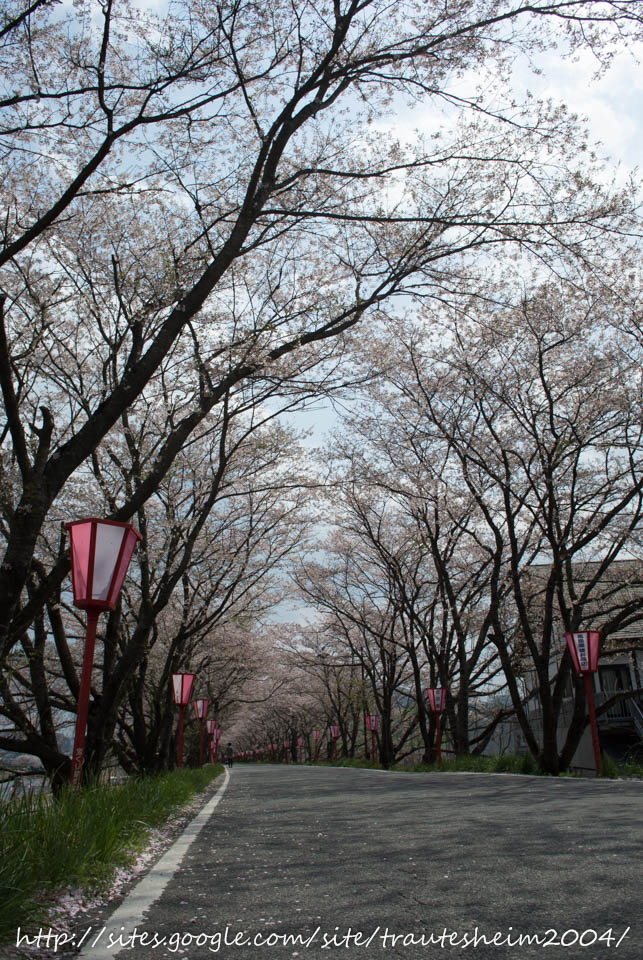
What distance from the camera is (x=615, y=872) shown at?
10.3ft

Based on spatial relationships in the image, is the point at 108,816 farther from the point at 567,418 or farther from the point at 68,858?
the point at 567,418

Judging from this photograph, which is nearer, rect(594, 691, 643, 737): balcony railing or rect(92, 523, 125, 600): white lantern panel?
rect(92, 523, 125, 600): white lantern panel

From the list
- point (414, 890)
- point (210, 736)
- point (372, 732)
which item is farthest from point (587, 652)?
point (210, 736)

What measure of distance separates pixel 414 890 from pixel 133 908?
4.00 ft

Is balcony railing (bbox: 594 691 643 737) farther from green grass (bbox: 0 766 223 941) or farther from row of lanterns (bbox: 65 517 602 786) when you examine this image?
green grass (bbox: 0 766 223 941)

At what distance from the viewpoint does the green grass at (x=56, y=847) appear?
2611 mm

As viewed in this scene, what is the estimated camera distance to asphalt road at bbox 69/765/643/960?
91.8 inches

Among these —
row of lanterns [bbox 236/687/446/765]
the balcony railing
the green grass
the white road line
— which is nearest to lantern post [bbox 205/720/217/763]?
row of lanterns [bbox 236/687/446/765]

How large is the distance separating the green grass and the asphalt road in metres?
0.35

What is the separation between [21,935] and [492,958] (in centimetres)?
161

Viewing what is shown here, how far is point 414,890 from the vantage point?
10.0ft

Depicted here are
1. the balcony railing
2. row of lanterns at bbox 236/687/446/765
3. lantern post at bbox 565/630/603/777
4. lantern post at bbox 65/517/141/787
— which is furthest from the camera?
the balcony railing

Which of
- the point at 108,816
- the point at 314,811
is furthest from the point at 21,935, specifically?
the point at 314,811

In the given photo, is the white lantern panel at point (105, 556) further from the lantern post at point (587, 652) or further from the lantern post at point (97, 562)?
the lantern post at point (587, 652)
